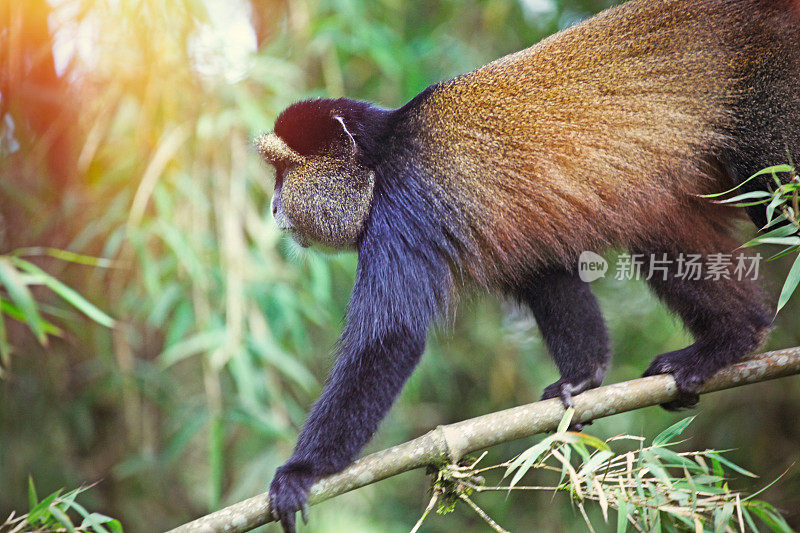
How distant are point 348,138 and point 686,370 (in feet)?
5.84

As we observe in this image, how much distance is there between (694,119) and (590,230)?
621 millimetres

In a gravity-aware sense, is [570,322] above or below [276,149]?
below

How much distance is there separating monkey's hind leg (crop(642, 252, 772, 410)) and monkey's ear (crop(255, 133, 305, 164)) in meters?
1.77

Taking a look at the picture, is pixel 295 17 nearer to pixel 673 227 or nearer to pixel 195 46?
pixel 195 46

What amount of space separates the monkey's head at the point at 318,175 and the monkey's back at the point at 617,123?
0.39 metres

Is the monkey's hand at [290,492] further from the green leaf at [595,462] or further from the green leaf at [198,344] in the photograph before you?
the green leaf at [198,344]

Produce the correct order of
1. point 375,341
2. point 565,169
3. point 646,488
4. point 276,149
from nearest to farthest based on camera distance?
point 646,488
point 375,341
point 565,169
point 276,149

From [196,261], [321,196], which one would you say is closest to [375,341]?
[321,196]

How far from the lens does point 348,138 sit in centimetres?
350

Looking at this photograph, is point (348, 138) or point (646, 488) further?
point (348, 138)

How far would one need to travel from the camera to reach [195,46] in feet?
16.3

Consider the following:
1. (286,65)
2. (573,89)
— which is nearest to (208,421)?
(286,65)

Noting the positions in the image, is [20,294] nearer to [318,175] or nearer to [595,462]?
[318,175]

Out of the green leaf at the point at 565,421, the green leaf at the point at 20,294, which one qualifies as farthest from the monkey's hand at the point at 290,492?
the green leaf at the point at 20,294
